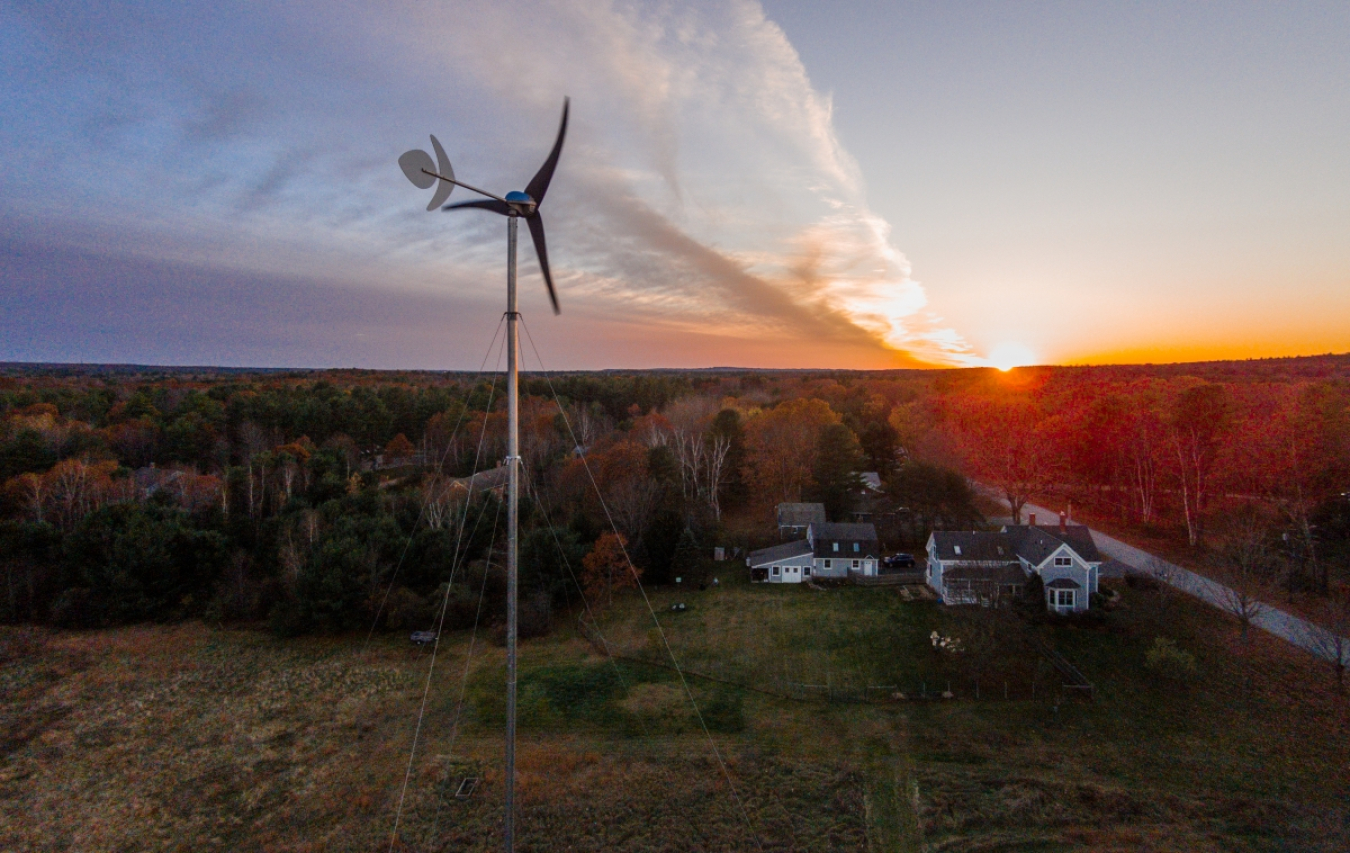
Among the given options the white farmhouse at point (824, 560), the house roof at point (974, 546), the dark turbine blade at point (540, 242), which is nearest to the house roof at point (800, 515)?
the white farmhouse at point (824, 560)

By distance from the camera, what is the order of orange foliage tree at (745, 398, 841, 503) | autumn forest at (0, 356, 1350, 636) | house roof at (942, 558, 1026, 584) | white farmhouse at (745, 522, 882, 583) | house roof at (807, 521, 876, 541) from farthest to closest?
orange foliage tree at (745, 398, 841, 503) → house roof at (807, 521, 876, 541) → white farmhouse at (745, 522, 882, 583) → autumn forest at (0, 356, 1350, 636) → house roof at (942, 558, 1026, 584)

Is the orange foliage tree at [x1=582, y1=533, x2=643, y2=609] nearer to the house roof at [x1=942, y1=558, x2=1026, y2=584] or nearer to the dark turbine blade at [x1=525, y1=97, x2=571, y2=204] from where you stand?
the house roof at [x1=942, y1=558, x2=1026, y2=584]

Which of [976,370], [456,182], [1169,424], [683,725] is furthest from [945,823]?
[976,370]

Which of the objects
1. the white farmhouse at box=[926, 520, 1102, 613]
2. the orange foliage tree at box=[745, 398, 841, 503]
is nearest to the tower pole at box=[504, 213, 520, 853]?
the white farmhouse at box=[926, 520, 1102, 613]

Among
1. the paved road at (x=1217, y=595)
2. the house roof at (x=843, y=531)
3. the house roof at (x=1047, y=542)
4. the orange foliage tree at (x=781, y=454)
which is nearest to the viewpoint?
the paved road at (x=1217, y=595)

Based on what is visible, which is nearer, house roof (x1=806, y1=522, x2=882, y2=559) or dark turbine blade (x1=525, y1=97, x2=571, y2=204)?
dark turbine blade (x1=525, y1=97, x2=571, y2=204)

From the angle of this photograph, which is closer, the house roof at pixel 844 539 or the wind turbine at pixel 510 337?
the wind turbine at pixel 510 337

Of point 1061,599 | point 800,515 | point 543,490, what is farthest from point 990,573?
point 543,490

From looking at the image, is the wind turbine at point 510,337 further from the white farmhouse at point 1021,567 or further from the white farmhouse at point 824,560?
the white farmhouse at point 824,560
